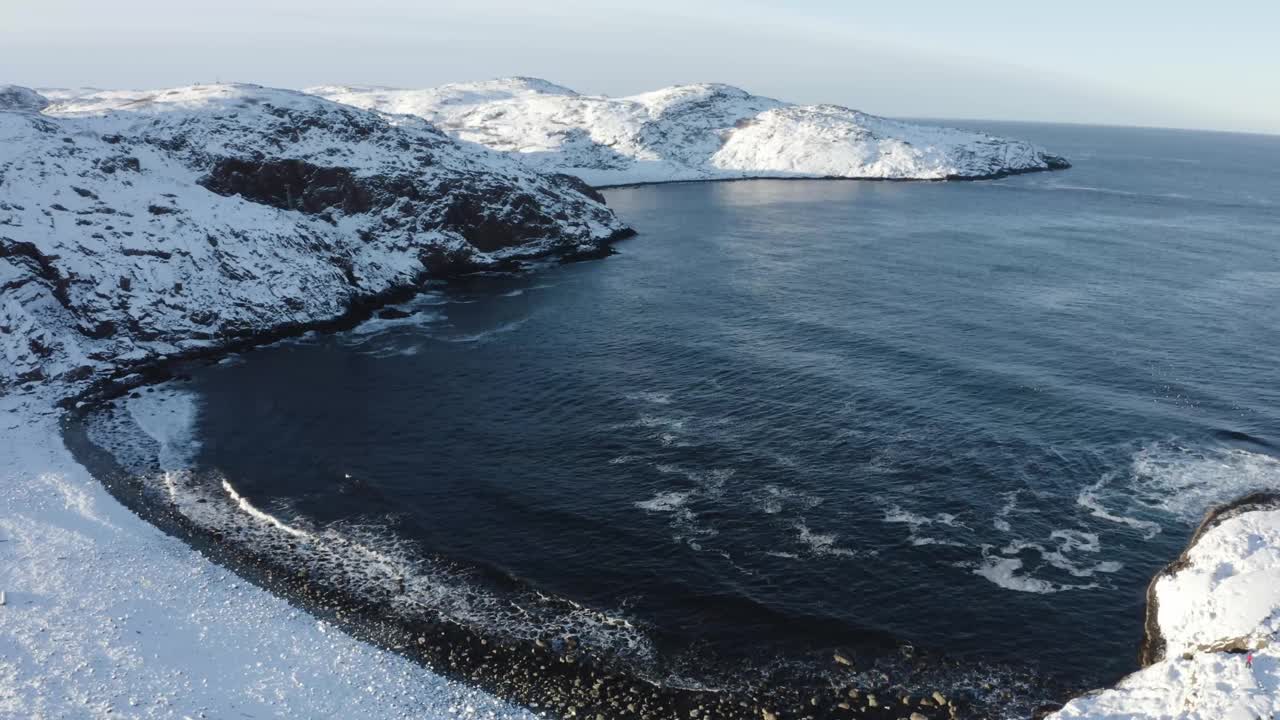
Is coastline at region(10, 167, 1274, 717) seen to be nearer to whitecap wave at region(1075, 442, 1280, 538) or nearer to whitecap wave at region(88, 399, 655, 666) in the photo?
whitecap wave at region(88, 399, 655, 666)

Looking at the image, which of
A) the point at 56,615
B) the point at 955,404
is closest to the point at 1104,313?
the point at 955,404

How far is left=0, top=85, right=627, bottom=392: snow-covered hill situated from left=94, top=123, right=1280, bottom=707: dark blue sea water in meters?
12.2

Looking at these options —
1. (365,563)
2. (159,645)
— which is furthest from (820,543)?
(159,645)

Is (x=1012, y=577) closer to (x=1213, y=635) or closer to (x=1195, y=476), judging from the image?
(x=1213, y=635)

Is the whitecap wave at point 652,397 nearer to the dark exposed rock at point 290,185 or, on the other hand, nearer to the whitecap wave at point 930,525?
the whitecap wave at point 930,525

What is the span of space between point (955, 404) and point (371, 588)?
168 ft

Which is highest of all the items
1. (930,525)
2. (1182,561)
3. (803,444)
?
(803,444)

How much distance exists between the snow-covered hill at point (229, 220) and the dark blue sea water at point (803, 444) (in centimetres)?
1216

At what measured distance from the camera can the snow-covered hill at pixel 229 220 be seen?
8831 cm

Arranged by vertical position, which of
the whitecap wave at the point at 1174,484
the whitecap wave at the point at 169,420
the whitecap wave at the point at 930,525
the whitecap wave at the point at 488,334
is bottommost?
the whitecap wave at the point at 169,420

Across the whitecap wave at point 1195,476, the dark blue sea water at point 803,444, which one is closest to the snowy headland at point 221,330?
the whitecap wave at point 1195,476

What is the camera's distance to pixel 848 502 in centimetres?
5562

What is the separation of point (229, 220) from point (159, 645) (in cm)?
7822

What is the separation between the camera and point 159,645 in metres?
42.8
